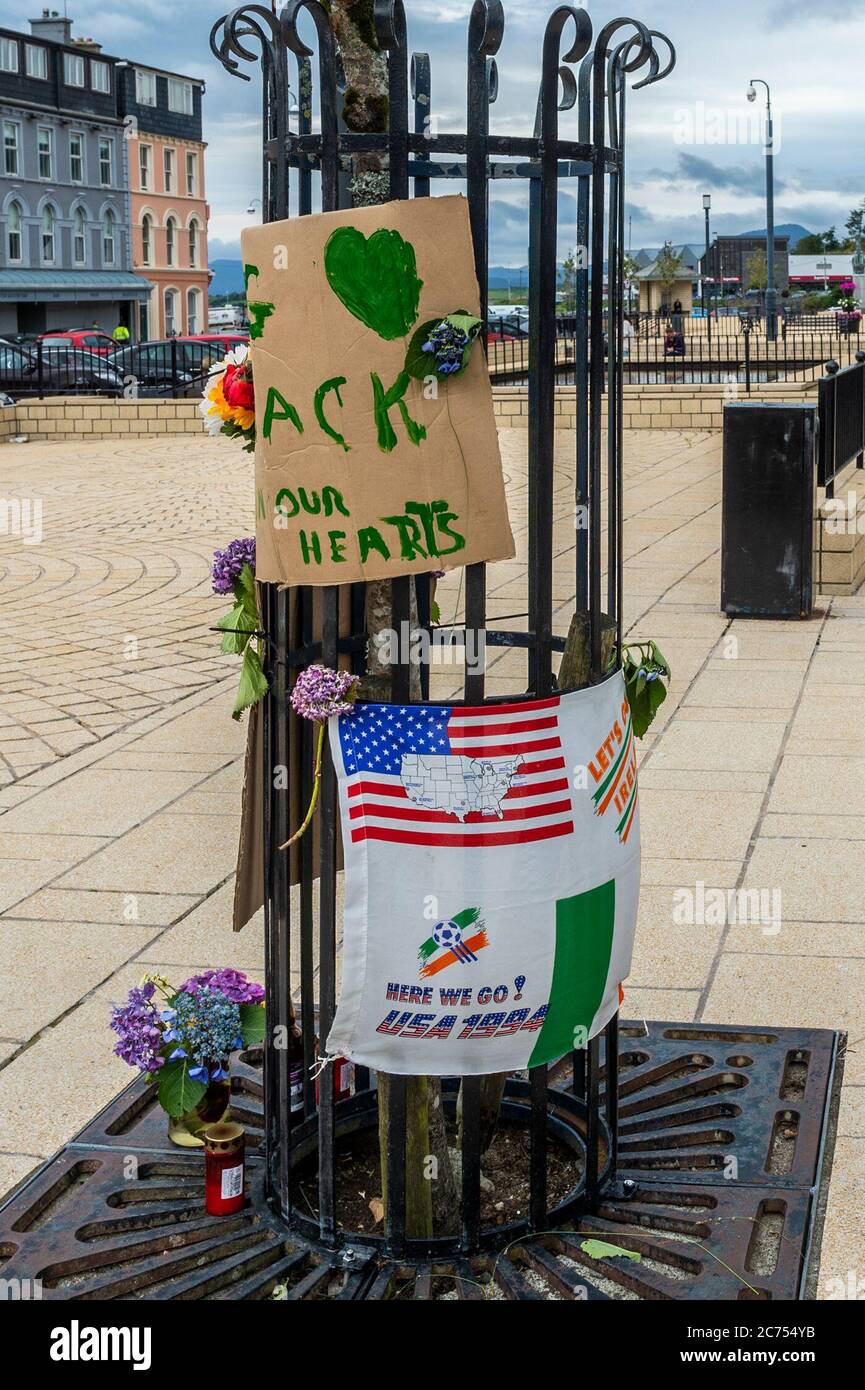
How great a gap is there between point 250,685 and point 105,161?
72.7m

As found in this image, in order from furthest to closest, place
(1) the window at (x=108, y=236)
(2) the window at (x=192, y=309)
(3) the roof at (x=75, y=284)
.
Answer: (2) the window at (x=192, y=309) → (1) the window at (x=108, y=236) → (3) the roof at (x=75, y=284)

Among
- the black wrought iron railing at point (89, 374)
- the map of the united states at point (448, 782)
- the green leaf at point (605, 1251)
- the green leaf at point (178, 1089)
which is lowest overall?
the green leaf at point (605, 1251)

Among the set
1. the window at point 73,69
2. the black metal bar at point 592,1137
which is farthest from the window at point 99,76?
the black metal bar at point 592,1137

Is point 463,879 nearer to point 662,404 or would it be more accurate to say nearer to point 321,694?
point 321,694

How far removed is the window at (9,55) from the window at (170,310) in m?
12.7

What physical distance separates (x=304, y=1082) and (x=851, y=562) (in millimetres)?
8294

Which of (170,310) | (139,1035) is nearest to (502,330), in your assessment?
(139,1035)

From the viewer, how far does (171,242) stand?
250 ft

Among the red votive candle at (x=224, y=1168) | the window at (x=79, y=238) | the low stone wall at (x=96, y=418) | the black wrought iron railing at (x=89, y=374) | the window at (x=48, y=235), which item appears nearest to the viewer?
the red votive candle at (x=224, y=1168)

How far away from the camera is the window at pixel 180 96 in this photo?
7594cm

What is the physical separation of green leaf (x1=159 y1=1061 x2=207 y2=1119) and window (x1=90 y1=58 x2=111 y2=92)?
73991 mm

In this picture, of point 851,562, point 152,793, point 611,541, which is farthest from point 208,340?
point 611,541

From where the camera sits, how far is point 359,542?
319cm

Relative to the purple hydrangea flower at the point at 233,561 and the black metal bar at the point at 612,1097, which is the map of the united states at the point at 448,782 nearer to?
the purple hydrangea flower at the point at 233,561
